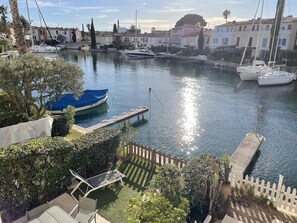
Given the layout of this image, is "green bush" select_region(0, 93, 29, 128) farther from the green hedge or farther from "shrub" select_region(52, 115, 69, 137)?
the green hedge

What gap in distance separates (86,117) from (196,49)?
56004mm

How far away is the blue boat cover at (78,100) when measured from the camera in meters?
18.8

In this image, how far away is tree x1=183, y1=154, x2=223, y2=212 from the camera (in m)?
6.78

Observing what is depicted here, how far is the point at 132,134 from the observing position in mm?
10992

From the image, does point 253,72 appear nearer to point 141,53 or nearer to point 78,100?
point 78,100

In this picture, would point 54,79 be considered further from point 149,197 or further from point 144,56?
point 144,56

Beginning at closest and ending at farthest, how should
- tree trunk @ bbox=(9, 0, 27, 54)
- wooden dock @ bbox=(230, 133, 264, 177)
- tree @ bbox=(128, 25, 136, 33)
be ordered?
wooden dock @ bbox=(230, 133, 264, 177) < tree trunk @ bbox=(9, 0, 27, 54) < tree @ bbox=(128, 25, 136, 33)

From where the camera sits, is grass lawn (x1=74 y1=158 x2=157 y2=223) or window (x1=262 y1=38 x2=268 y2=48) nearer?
grass lawn (x1=74 y1=158 x2=157 y2=223)

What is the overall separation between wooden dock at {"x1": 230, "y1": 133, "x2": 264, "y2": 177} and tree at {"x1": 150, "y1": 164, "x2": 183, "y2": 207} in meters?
4.06

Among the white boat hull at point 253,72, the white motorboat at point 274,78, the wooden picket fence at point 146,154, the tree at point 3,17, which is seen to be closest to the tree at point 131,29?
the tree at point 3,17

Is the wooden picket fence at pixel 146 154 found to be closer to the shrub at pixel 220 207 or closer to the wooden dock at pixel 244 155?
the shrub at pixel 220 207

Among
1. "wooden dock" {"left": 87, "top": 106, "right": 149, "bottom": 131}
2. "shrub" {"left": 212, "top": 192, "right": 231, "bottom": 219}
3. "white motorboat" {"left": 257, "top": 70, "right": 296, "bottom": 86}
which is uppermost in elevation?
"white motorboat" {"left": 257, "top": 70, "right": 296, "bottom": 86}

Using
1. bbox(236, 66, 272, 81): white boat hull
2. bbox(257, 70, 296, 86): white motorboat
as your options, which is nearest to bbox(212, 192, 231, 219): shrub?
bbox(257, 70, 296, 86): white motorboat

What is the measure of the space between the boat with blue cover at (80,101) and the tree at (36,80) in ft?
16.9
